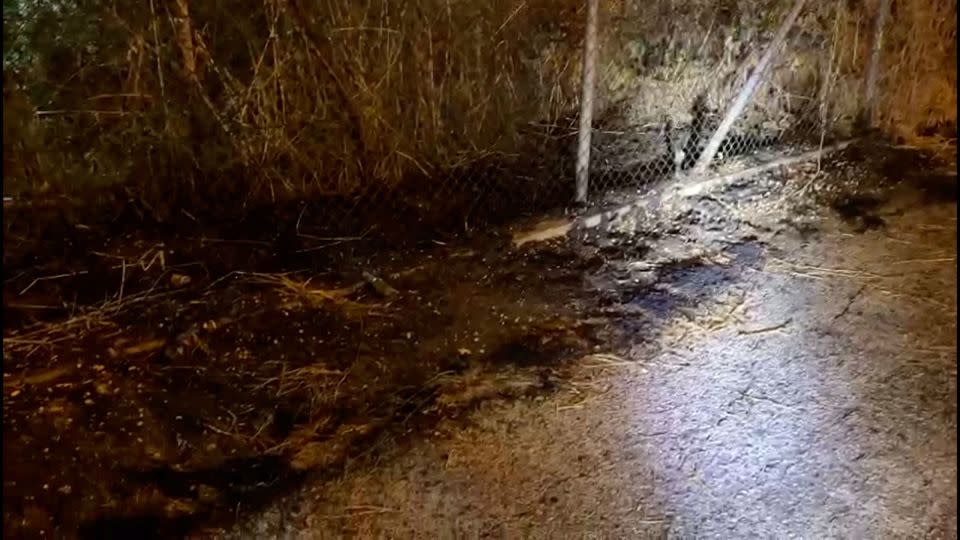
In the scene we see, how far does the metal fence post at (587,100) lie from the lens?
14.9 feet

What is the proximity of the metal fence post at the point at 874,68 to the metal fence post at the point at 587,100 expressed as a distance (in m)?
2.24

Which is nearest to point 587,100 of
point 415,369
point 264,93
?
point 264,93

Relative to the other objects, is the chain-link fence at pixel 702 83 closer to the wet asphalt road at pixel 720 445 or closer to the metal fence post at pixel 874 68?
the metal fence post at pixel 874 68

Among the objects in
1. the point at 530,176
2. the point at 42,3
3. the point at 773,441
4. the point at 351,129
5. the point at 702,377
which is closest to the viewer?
the point at 773,441

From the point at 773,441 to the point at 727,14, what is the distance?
3172mm

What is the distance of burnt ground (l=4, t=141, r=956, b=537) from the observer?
120 inches

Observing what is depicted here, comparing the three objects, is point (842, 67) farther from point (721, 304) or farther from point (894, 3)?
point (721, 304)

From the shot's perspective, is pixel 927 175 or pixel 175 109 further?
pixel 927 175

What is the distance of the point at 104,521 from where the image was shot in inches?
117

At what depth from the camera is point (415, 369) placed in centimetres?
376

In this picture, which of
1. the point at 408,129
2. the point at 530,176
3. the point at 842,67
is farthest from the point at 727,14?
the point at 408,129

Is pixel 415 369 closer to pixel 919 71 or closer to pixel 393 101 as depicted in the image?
pixel 393 101

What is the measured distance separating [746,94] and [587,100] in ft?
3.73

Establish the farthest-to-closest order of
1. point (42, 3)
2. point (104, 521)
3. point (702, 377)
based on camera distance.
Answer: point (42, 3)
point (702, 377)
point (104, 521)
